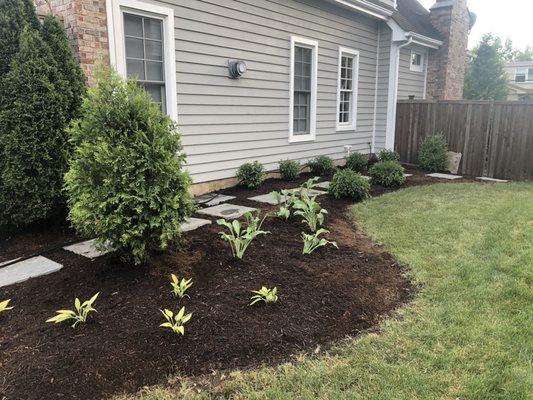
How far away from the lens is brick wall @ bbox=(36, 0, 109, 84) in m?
4.79

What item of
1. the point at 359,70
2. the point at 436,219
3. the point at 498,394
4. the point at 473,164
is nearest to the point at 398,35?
the point at 359,70

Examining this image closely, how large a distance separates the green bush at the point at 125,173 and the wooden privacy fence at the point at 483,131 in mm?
8193

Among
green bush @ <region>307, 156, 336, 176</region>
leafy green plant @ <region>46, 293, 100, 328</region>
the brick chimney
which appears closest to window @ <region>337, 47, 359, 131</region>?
green bush @ <region>307, 156, 336, 176</region>

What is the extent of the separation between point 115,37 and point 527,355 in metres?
5.32

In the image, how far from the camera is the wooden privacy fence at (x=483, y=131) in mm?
8772

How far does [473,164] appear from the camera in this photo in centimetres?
953

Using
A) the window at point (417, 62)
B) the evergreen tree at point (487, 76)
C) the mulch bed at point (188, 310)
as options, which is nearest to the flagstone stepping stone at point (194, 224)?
the mulch bed at point (188, 310)

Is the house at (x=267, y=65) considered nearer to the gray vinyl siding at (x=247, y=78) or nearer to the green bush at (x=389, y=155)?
the gray vinyl siding at (x=247, y=78)

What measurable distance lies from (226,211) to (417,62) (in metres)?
9.69

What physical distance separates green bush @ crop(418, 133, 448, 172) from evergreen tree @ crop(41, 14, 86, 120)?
8008 mm

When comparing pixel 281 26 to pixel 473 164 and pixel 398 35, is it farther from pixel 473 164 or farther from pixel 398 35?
pixel 473 164

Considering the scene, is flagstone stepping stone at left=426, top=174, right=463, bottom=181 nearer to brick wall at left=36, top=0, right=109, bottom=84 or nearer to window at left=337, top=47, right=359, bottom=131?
window at left=337, top=47, right=359, bottom=131

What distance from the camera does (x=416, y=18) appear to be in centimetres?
1291

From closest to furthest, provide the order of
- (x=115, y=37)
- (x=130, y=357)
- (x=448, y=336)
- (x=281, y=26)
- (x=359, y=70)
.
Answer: (x=130, y=357) < (x=448, y=336) < (x=115, y=37) < (x=281, y=26) < (x=359, y=70)
